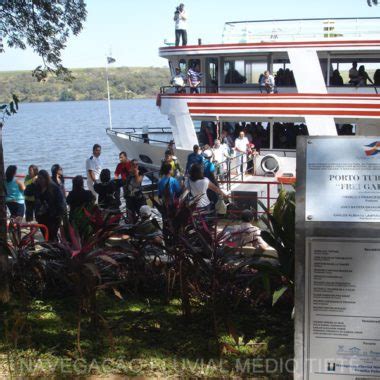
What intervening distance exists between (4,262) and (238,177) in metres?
10.1

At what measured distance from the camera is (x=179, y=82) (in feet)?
58.2

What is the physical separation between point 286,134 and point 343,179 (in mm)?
14649

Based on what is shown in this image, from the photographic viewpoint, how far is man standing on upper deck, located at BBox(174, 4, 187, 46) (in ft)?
59.6

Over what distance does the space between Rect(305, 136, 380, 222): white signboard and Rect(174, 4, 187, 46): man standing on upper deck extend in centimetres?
1546

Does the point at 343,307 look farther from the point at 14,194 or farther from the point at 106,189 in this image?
the point at 14,194

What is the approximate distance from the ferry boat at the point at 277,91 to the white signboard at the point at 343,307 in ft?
38.9

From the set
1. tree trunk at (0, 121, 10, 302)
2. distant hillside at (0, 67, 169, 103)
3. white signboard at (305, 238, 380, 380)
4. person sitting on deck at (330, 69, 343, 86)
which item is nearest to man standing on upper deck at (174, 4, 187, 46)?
person sitting on deck at (330, 69, 343, 86)

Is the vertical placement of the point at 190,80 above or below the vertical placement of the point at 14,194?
above

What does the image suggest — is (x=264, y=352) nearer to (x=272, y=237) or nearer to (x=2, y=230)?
(x=272, y=237)

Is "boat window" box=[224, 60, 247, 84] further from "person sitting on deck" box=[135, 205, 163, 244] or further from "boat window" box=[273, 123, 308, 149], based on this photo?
"person sitting on deck" box=[135, 205, 163, 244]

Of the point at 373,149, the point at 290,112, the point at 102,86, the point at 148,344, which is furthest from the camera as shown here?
the point at 102,86

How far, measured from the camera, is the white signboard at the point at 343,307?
126 inches

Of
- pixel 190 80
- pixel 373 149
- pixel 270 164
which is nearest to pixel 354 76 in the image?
pixel 270 164

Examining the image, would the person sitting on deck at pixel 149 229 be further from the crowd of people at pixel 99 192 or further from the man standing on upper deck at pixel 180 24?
the man standing on upper deck at pixel 180 24
